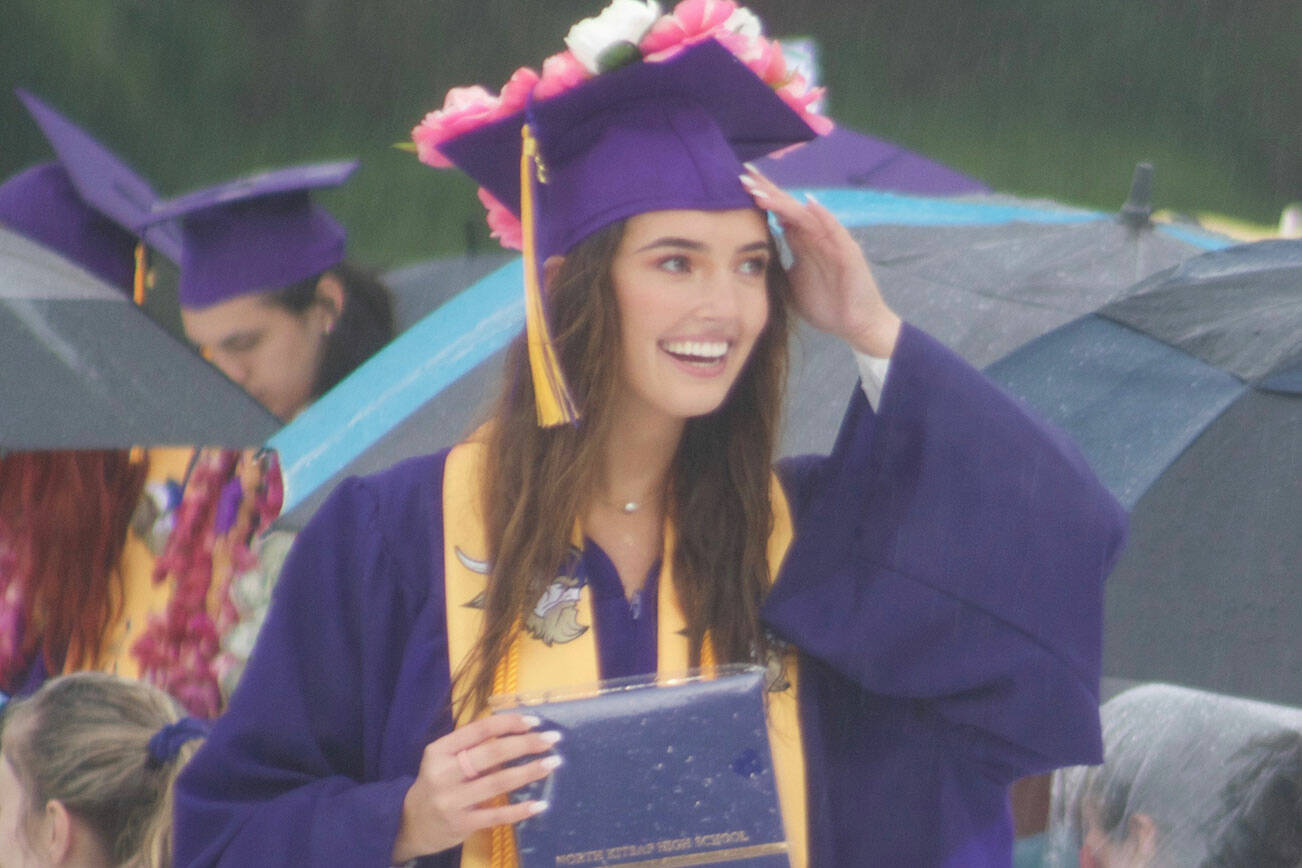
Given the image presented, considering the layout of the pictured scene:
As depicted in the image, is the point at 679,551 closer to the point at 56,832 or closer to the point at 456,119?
the point at 456,119

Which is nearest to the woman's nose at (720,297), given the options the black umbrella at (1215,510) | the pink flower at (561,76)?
the pink flower at (561,76)

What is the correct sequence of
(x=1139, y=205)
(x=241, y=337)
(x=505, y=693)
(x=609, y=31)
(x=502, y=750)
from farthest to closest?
(x=241, y=337) → (x=1139, y=205) → (x=609, y=31) → (x=505, y=693) → (x=502, y=750)

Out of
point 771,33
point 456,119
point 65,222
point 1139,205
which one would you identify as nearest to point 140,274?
point 65,222

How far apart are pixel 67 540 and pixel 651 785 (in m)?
1.73

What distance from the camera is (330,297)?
13.1 feet

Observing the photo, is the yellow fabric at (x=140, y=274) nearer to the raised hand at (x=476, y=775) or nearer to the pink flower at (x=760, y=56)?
the pink flower at (x=760, y=56)

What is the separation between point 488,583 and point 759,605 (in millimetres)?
290

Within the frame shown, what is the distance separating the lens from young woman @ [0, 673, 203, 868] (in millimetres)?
2525

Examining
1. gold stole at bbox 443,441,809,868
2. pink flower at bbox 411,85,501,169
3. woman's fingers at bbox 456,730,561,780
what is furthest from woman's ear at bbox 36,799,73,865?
pink flower at bbox 411,85,501,169

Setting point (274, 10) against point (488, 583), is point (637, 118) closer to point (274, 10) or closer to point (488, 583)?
point (488, 583)

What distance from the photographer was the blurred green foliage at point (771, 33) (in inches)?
369

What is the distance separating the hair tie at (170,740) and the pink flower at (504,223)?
0.84 m

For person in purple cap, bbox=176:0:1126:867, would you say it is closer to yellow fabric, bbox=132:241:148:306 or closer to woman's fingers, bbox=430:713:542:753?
woman's fingers, bbox=430:713:542:753

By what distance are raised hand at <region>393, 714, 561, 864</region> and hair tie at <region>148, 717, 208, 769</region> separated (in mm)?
782
